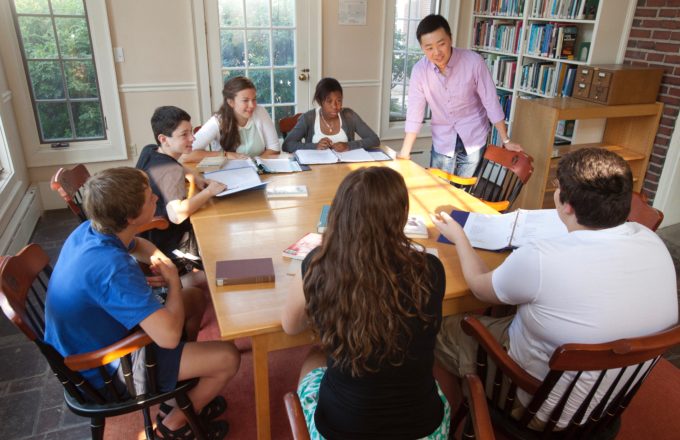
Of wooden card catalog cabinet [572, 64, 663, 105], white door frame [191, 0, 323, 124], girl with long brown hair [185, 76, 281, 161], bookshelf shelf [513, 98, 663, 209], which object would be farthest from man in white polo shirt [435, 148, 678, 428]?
white door frame [191, 0, 323, 124]

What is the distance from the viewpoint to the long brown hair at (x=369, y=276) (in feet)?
3.64

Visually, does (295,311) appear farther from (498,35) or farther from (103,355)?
(498,35)

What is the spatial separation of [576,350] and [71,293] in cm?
130

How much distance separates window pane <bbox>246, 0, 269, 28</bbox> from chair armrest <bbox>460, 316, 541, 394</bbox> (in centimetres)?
362

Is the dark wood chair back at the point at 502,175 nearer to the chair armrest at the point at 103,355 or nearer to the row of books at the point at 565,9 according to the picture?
the row of books at the point at 565,9

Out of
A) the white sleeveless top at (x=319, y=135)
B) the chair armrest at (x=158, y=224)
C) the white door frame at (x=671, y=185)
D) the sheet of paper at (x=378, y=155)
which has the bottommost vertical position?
the white door frame at (x=671, y=185)

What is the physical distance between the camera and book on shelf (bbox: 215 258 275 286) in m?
1.53

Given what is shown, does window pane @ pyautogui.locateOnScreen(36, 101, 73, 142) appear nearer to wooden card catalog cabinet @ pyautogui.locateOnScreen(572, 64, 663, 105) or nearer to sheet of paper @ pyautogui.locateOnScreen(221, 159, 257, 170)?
sheet of paper @ pyautogui.locateOnScreen(221, 159, 257, 170)

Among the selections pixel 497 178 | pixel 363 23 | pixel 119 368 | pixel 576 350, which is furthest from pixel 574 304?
pixel 363 23

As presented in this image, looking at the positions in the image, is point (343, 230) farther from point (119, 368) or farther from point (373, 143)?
point (373, 143)

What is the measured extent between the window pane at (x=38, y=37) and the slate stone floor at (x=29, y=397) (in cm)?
219

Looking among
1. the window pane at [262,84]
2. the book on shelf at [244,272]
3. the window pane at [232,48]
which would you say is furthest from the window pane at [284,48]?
the book on shelf at [244,272]

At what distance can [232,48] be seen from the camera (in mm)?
4234

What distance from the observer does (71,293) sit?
135cm
